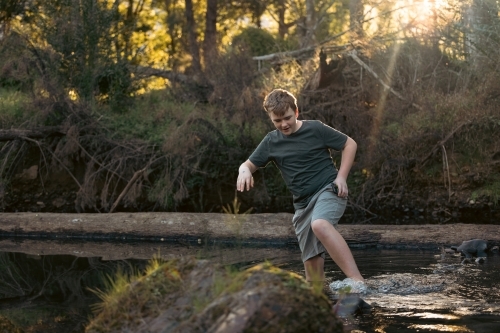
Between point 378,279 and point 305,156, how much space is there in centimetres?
135

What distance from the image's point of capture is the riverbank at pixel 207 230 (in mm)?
10328

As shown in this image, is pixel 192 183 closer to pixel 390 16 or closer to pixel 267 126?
pixel 267 126

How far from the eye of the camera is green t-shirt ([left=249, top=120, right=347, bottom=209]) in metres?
7.43

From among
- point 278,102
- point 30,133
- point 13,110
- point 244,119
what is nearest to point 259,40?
point 13,110

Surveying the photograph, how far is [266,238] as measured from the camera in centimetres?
1104

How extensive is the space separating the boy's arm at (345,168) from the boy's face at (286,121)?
0.52 metres

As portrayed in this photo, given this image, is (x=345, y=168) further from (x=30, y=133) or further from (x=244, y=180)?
(x=30, y=133)

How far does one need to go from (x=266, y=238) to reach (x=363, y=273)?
2.87m

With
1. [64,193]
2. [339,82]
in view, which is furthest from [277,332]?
[64,193]

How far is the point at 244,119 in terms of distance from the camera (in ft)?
45.8

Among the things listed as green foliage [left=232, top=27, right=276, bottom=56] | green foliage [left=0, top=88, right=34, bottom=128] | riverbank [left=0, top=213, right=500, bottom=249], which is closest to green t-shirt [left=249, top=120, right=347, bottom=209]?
riverbank [left=0, top=213, right=500, bottom=249]

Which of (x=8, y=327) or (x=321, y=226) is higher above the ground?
(x=321, y=226)

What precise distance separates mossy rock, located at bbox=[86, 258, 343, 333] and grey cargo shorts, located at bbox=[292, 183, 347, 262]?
2.21 m

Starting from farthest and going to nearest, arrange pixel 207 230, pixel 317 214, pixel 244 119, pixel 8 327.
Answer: pixel 244 119 → pixel 207 230 → pixel 317 214 → pixel 8 327
